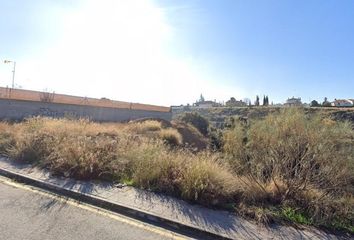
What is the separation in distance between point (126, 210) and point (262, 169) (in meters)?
3.27

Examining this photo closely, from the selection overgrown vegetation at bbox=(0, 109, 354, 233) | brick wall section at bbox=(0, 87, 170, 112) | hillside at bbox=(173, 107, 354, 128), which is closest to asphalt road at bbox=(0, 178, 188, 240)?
overgrown vegetation at bbox=(0, 109, 354, 233)

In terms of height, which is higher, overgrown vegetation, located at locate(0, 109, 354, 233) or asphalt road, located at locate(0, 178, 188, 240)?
overgrown vegetation, located at locate(0, 109, 354, 233)

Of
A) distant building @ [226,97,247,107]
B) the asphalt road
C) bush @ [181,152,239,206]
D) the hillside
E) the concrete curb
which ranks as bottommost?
the asphalt road

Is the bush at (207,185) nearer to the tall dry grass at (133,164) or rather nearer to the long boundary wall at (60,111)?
the tall dry grass at (133,164)

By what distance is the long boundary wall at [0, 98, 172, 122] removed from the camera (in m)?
22.5

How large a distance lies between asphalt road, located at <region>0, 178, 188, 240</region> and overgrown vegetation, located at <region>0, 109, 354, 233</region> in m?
1.40

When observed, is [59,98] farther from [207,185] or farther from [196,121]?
[207,185]

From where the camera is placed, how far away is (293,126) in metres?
7.14

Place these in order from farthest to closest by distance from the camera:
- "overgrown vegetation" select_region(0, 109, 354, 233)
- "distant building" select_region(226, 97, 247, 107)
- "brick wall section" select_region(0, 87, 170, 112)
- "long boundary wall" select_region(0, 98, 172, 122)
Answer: "distant building" select_region(226, 97, 247, 107), "brick wall section" select_region(0, 87, 170, 112), "long boundary wall" select_region(0, 98, 172, 122), "overgrown vegetation" select_region(0, 109, 354, 233)

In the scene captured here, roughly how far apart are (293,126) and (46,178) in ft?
19.9

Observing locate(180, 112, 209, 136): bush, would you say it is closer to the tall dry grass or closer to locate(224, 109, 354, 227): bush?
the tall dry grass

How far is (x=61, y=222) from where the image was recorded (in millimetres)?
4684

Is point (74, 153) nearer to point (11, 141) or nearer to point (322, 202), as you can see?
point (11, 141)

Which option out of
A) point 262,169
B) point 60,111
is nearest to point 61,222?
point 262,169
